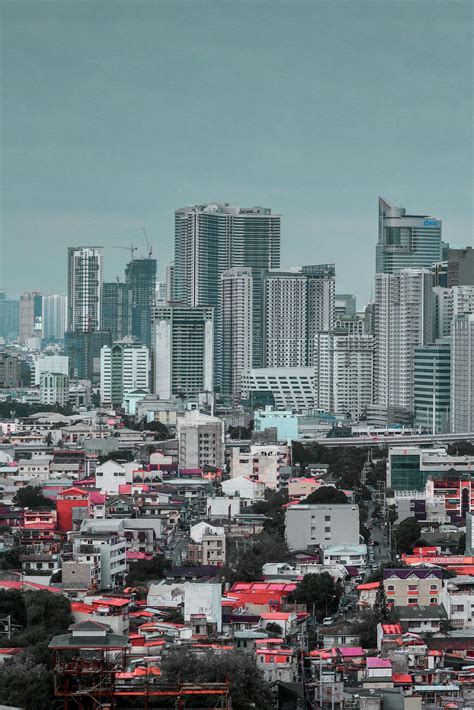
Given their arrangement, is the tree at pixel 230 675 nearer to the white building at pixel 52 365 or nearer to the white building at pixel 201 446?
the white building at pixel 201 446

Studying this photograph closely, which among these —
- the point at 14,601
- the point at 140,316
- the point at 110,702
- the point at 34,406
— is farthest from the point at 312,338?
the point at 110,702

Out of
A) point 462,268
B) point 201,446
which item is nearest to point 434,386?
point 462,268

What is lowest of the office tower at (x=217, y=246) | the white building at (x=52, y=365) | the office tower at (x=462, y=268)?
the white building at (x=52, y=365)

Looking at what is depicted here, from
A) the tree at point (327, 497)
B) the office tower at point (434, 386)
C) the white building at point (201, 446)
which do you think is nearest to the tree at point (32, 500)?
the tree at point (327, 497)

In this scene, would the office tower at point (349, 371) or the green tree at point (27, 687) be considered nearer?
the green tree at point (27, 687)

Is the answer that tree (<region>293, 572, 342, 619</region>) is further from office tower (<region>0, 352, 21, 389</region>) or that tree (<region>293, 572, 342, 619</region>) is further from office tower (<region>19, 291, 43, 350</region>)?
office tower (<region>19, 291, 43, 350</region>)

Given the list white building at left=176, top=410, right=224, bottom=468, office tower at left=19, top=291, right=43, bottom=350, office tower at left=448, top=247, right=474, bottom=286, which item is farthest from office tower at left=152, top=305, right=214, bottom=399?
office tower at left=19, top=291, right=43, bottom=350

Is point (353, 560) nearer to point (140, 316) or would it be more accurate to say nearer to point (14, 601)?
point (14, 601)
